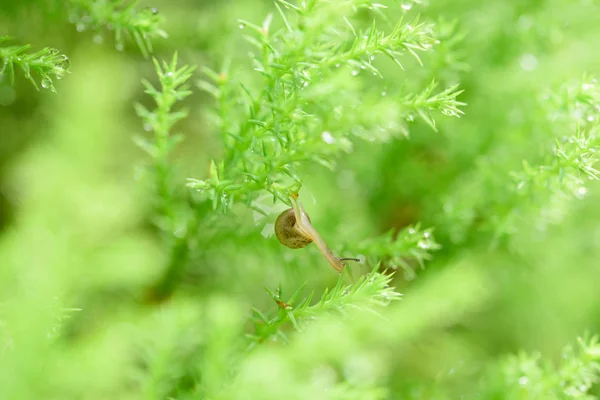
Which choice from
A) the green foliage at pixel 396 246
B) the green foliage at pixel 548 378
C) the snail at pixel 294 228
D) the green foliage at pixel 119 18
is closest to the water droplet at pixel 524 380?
the green foliage at pixel 548 378

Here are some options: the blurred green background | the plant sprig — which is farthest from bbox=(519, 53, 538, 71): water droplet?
the plant sprig

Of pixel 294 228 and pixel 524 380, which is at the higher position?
pixel 294 228

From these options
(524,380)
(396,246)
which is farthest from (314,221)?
(524,380)

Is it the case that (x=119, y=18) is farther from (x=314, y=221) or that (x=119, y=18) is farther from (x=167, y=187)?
(x=314, y=221)

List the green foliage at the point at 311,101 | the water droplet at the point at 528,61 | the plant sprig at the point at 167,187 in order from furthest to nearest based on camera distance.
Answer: the water droplet at the point at 528,61 → the plant sprig at the point at 167,187 → the green foliage at the point at 311,101

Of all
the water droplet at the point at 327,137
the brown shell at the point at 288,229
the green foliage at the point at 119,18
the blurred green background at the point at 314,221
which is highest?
the green foliage at the point at 119,18

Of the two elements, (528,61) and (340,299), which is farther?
(528,61)

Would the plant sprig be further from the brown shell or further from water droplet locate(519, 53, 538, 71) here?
water droplet locate(519, 53, 538, 71)

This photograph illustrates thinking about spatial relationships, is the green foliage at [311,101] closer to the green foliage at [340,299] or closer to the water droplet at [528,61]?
the green foliage at [340,299]
